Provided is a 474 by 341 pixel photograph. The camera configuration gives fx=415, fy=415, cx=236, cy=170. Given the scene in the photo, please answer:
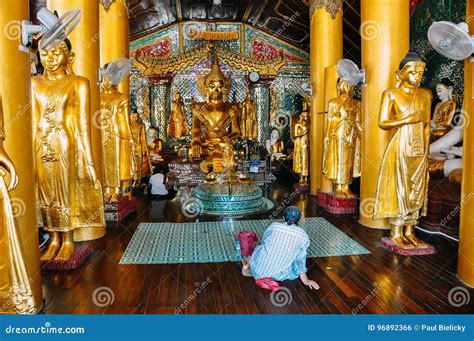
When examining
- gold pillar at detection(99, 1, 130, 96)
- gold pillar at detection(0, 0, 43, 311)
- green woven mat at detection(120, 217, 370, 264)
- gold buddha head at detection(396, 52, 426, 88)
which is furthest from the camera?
gold pillar at detection(99, 1, 130, 96)

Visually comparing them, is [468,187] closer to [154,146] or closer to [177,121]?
[177,121]

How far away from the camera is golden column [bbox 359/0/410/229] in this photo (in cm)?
459

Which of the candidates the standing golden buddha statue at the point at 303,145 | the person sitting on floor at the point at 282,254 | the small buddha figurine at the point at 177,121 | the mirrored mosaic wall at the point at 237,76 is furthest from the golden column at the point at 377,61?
the mirrored mosaic wall at the point at 237,76

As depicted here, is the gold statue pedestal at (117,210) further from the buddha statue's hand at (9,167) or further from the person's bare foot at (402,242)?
the person's bare foot at (402,242)

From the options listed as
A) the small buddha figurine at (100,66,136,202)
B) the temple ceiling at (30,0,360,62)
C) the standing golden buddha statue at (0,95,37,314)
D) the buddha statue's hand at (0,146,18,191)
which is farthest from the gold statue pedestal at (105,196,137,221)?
the temple ceiling at (30,0,360,62)

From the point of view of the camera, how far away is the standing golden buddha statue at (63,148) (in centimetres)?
312

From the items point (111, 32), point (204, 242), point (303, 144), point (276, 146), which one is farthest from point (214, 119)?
point (204, 242)

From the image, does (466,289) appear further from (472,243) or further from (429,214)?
(429,214)

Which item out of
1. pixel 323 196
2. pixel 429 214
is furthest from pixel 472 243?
pixel 323 196

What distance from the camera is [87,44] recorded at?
167 inches

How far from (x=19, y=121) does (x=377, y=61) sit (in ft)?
12.3

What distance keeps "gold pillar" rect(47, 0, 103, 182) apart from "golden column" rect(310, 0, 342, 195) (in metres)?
3.69

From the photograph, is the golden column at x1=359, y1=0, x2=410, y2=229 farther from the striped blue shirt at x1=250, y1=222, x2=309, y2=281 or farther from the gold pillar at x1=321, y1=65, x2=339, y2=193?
the striped blue shirt at x1=250, y1=222, x2=309, y2=281

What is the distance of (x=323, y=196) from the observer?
19.7 ft
